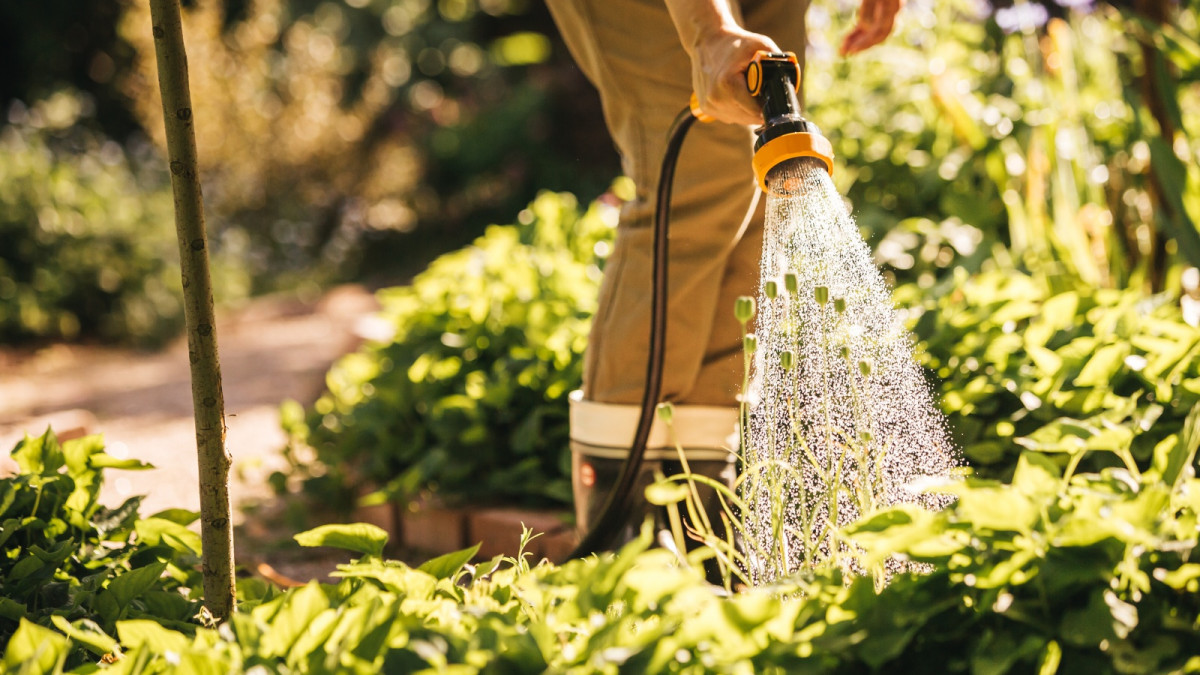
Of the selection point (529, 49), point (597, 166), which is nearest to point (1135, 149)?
point (597, 166)

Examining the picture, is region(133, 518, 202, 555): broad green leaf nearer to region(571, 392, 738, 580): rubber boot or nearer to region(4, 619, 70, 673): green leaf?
region(4, 619, 70, 673): green leaf

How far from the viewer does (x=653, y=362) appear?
160 cm

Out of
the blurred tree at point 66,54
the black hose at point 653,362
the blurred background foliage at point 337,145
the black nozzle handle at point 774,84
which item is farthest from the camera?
the blurred tree at point 66,54

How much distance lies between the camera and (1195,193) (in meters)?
2.14

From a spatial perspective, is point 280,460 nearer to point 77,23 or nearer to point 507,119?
point 507,119

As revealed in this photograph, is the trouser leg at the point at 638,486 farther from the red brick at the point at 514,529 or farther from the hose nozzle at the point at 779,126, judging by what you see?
the hose nozzle at the point at 779,126

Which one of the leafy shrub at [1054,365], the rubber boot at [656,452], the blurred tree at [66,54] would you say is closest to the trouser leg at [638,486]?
the rubber boot at [656,452]

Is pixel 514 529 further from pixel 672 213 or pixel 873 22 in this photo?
pixel 873 22

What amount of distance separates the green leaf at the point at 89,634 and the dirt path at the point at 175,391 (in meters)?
1.11

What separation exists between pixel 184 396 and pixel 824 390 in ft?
10.3

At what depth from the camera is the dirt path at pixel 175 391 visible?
9.10 feet

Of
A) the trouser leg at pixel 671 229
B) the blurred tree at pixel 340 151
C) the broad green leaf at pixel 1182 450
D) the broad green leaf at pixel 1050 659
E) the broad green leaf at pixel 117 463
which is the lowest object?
the broad green leaf at pixel 1050 659

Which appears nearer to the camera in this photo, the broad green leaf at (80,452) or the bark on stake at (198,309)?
the bark on stake at (198,309)

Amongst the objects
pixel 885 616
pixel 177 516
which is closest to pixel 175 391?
pixel 177 516
